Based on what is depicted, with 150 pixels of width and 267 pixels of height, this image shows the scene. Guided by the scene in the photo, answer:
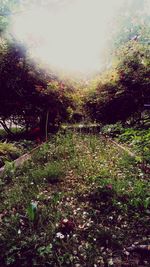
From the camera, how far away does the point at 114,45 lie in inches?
665

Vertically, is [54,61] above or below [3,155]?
above

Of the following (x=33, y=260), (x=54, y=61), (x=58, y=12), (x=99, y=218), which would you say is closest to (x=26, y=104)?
(x=54, y=61)

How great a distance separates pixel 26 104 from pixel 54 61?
1386 millimetres

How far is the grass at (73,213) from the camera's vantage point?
112 inches

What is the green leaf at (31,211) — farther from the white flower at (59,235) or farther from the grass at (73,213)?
the white flower at (59,235)

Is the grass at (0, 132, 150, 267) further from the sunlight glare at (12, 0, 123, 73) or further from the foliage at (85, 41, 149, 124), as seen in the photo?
the foliage at (85, 41, 149, 124)

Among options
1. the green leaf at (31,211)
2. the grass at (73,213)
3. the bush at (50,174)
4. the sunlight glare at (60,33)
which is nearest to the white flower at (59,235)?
the grass at (73,213)

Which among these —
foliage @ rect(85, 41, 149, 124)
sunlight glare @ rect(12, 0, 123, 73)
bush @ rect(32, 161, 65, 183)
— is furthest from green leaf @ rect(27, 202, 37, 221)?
foliage @ rect(85, 41, 149, 124)

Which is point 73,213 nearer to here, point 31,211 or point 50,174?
point 31,211

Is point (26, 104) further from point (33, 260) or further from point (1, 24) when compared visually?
point (33, 260)

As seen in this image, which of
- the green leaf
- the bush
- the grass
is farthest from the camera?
the bush

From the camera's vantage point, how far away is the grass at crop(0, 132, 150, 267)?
285 cm

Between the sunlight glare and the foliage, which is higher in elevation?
the sunlight glare

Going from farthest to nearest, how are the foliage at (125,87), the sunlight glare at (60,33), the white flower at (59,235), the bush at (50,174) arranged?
the foliage at (125,87), the sunlight glare at (60,33), the bush at (50,174), the white flower at (59,235)
